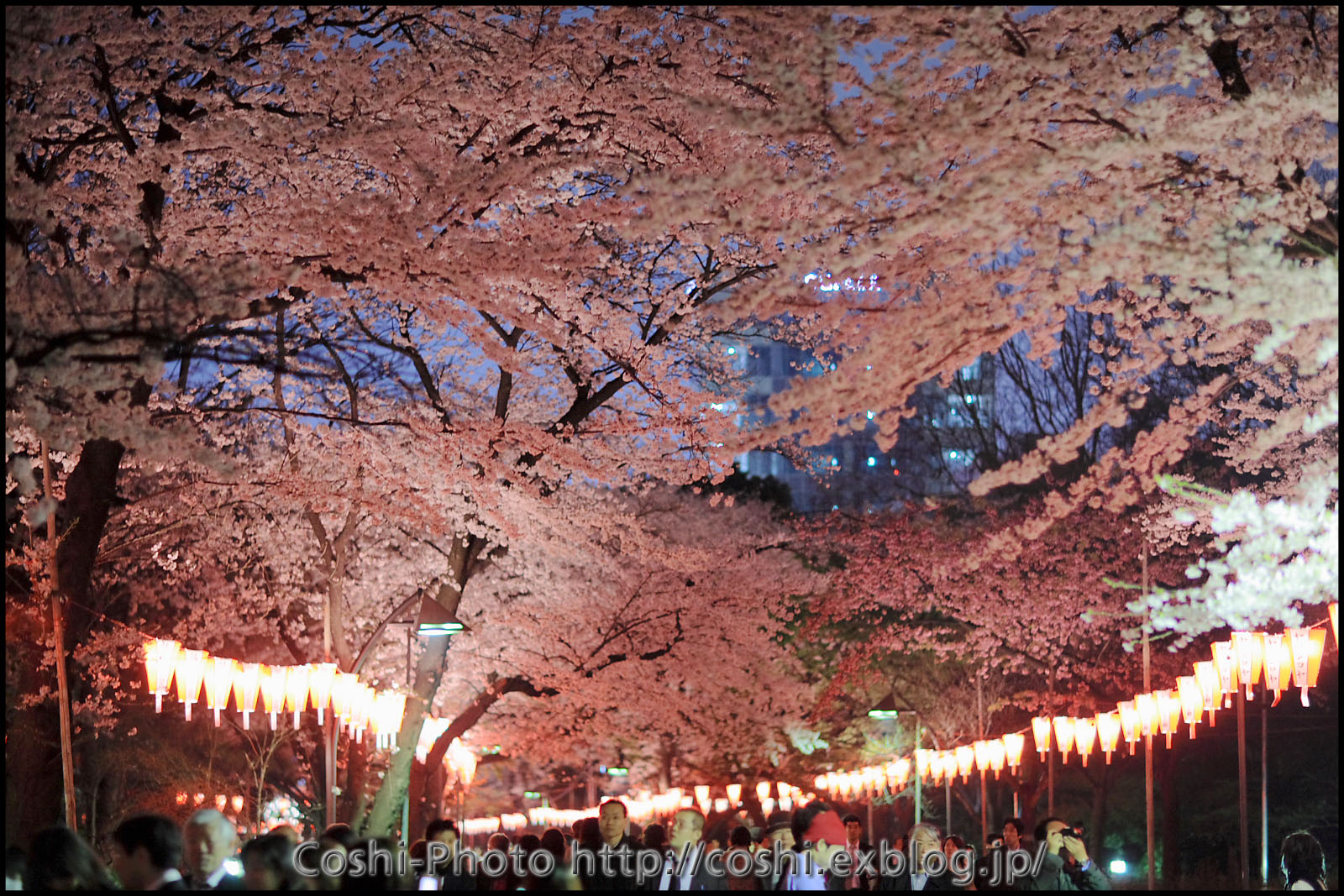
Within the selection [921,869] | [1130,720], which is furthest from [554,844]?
[1130,720]

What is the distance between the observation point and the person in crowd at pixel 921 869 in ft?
28.0

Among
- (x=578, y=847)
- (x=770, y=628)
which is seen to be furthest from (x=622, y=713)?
(x=578, y=847)

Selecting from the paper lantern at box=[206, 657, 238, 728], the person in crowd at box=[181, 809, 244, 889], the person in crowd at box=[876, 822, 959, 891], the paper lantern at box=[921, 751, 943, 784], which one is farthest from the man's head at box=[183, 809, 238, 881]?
the paper lantern at box=[921, 751, 943, 784]

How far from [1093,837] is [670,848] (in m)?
21.3

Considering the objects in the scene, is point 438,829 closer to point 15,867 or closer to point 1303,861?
point 15,867

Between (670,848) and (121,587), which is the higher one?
(121,587)

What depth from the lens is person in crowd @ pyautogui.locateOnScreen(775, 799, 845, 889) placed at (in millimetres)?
8133

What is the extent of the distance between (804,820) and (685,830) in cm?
124

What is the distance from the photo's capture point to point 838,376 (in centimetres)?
768

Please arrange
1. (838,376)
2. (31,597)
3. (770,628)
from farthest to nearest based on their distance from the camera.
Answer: (770,628) < (31,597) < (838,376)

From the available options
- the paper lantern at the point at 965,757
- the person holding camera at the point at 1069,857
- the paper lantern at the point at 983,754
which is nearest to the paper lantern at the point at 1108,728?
the paper lantern at the point at 983,754

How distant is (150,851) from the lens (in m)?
5.68

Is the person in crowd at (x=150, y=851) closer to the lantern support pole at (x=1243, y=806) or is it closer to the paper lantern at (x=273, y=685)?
the paper lantern at (x=273, y=685)

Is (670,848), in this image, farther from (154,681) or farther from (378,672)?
(378,672)
